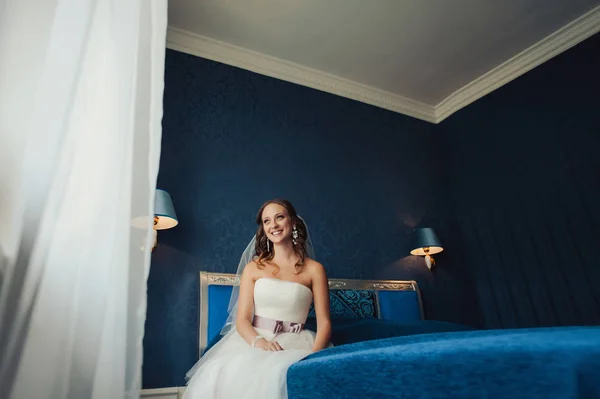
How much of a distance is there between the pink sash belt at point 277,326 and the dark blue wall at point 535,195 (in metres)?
2.74

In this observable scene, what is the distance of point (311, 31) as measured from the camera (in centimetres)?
358

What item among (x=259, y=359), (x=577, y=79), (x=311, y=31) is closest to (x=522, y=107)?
(x=577, y=79)

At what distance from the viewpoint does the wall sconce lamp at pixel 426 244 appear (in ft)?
12.5

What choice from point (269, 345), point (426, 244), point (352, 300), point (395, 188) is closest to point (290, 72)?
point (395, 188)

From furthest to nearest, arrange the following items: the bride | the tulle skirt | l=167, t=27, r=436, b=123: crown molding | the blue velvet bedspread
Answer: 1. l=167, t=27, r=436, b=123: crown molding
2. the bride
3. the tulle skirt
4. the blue velvet bedspread

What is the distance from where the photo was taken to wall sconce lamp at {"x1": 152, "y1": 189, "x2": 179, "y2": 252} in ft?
8.32

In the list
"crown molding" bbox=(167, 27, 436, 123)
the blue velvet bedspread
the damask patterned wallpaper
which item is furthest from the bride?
"crown molding" bbox=(167, 27, 436, 123)

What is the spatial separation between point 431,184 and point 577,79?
1735mm

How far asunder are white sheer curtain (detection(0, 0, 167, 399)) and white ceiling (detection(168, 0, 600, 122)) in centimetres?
254

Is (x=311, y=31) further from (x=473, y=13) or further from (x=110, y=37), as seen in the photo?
(x=110, y=37)

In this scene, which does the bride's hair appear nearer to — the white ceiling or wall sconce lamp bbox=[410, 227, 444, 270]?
wall sconce lamp bbox=[410, 227, 444, 270]

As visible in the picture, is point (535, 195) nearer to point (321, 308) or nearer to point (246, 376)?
point (321, 308)

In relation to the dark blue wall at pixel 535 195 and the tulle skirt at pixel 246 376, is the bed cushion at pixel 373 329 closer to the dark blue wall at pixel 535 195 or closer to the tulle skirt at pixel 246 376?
the tulle skirt at pixel 246 376

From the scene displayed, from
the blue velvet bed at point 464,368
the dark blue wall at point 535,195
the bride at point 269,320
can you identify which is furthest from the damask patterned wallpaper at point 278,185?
the blue velvet bed at point 464,368
